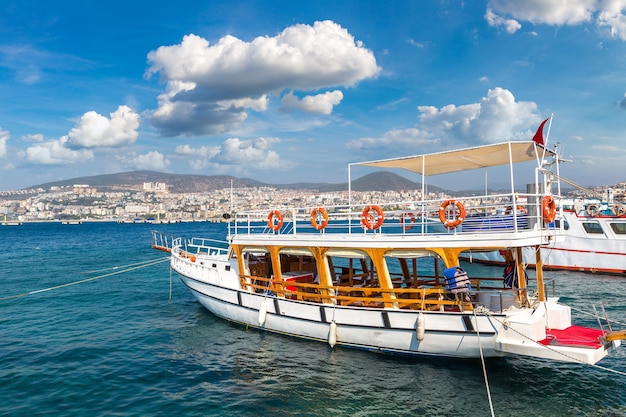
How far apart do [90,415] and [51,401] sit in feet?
4.74

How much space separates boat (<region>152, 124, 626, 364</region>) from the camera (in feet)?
35.5

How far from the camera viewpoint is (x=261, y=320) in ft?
47.5

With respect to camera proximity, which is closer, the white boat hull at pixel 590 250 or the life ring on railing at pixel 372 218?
the life ring on railing at pixel 372 218

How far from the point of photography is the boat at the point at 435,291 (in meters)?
10.8

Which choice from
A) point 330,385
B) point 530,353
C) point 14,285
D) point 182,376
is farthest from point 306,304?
point 14,285

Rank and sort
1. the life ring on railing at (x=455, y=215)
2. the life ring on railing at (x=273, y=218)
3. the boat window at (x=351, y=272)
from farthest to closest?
the life ring on railing at (x=273, y=218) → the boat window at (x=351, y=272) → the life ring on railing at (x=455, y=215)

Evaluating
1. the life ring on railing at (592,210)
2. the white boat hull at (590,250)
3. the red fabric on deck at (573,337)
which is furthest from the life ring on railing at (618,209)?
the red fabric on deck at (573,337)

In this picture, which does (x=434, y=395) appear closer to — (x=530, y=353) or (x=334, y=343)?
(x=530, y=353)

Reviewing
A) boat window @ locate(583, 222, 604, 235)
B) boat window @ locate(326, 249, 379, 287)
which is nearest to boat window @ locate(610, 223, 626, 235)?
boat window @ locate(583, 222, 604, 235)

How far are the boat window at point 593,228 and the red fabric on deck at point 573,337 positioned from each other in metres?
20.3

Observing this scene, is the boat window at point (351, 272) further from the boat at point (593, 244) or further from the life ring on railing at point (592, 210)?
the life ring on railing at point (592, 210)

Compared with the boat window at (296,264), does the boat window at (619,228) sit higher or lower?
higher

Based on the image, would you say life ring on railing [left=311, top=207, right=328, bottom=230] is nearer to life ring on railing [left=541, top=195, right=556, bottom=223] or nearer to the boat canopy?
the boat canopy

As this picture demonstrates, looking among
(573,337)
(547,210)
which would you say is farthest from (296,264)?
(573,337)
